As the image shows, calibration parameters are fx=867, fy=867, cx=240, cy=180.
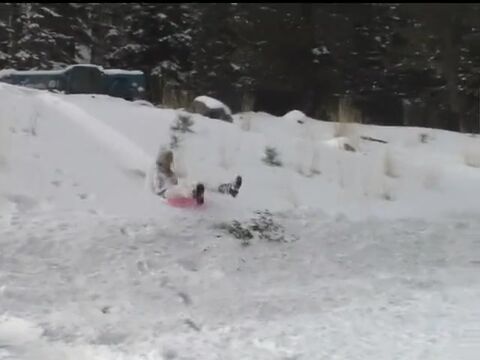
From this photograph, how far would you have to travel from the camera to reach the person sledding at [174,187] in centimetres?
664

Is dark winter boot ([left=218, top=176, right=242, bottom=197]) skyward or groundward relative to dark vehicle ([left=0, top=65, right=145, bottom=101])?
groundward

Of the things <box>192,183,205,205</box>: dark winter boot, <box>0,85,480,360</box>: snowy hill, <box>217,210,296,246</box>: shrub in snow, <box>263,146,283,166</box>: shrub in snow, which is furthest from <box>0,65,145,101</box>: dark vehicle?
<box>217,210,296,246</box>: shrub in snow

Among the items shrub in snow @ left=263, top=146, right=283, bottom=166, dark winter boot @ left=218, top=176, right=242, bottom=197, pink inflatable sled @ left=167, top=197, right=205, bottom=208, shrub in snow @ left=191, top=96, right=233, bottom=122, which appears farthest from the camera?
shrub in snow @ left=191, top=96, right=233, bottom=122

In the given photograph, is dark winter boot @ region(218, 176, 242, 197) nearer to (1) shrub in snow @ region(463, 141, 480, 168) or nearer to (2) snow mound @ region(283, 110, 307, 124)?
(1) shrub in snow @ region(463, 141, 480, 168)

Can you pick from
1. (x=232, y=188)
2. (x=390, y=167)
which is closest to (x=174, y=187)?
(x=232, y=188)

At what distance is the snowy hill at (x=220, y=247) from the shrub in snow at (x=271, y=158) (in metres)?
0.07

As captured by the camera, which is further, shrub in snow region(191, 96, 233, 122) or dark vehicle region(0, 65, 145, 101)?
dark vehicle region(0, 65, 145, 101)

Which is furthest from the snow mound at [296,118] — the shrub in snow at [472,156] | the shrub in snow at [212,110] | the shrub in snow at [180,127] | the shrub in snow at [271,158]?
the shrub in snow at [271,158]

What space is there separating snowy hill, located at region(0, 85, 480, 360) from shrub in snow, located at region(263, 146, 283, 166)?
69 millimetres

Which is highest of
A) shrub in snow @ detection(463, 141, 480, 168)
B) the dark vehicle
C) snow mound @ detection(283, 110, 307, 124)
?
the dark vehicle

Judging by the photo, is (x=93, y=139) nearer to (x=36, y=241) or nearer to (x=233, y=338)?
(x=36, y=241)

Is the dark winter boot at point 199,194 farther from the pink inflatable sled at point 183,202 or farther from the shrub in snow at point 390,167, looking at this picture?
the shrub in snow at point 390,167

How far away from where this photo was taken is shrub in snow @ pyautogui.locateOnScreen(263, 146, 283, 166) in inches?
332

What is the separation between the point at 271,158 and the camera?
852 centimetres
